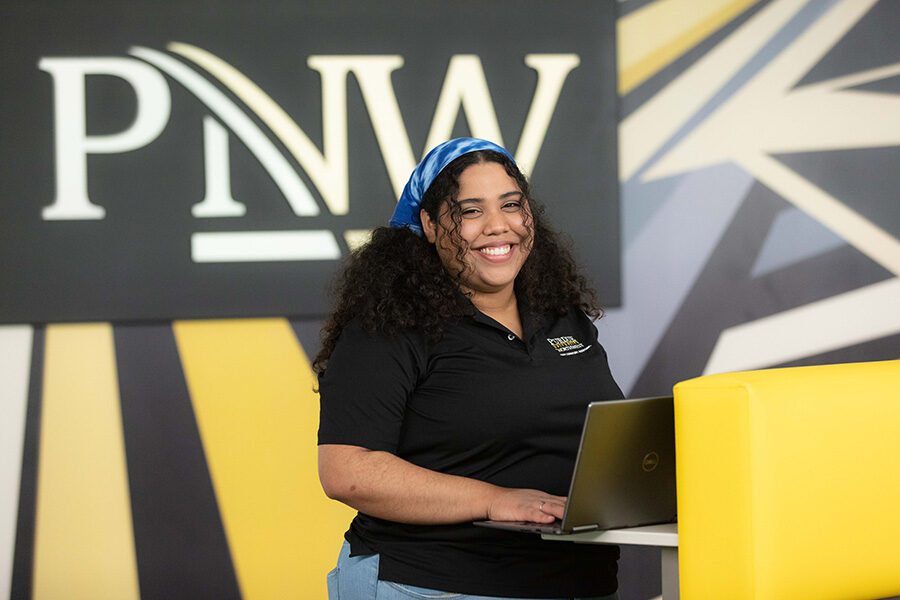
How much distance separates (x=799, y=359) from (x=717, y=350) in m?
0.27

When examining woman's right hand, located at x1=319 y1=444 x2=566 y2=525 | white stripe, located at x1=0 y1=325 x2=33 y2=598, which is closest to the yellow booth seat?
woman's right hand, located at x1=319 y1=444 x2=566 y2=525

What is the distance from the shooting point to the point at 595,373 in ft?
→ 6.99

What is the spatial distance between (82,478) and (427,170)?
1.89 m

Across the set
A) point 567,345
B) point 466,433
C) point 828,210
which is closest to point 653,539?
point 466,433

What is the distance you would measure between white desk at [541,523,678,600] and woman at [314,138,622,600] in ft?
0.30

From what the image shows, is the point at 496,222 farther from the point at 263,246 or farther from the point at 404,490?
the point at 263,246

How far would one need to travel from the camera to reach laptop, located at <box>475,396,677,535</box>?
1.64 meters

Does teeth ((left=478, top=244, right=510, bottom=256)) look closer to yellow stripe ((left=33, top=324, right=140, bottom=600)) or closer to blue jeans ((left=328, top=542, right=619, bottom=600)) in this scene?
blue jeans ((left=328, top=542, right=619, bottom=600))

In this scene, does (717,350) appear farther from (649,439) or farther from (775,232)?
(649,439)

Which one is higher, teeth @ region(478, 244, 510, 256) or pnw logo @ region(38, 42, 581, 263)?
pnw logo @ region(38, 42, 581, 263)

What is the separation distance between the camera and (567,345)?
7.06ft

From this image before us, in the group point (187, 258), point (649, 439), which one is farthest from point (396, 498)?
point (187, 258)

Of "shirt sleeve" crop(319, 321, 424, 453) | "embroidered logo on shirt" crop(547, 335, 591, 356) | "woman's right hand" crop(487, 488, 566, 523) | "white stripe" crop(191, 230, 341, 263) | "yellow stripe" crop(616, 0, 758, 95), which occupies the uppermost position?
"yellow stripe" crop(616, 0, 758, 95)

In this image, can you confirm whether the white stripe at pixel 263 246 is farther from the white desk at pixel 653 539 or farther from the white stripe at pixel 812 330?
the white desk at pixel 653 539
